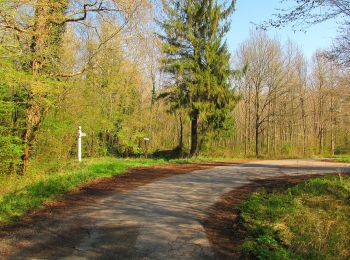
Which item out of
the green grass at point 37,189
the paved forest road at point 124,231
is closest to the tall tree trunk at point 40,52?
the green grass at point 37,189

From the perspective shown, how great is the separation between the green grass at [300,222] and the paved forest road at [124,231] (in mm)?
875

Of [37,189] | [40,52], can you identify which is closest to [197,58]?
[40,52]

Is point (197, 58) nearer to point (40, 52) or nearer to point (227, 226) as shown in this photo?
point (40, 52)

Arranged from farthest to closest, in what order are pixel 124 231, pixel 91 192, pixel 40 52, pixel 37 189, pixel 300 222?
pixel 40 52 < pixel 91 192 < pixel 37 189 < pixel 300 222 < pixel 124 231

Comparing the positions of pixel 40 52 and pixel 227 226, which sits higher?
pixel 40 52

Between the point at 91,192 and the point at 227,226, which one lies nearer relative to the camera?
the point at 227,226

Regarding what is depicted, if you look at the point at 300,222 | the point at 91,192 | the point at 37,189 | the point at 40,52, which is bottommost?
the point at 300,222

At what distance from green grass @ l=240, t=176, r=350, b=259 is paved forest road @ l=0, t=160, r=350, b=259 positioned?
0.88 meters

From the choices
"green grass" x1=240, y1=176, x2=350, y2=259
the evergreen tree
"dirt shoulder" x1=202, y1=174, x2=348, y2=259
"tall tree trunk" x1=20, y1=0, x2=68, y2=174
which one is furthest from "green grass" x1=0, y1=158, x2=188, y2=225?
the evergreen tree

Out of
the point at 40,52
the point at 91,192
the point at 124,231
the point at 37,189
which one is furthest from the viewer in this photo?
the point at 40,52

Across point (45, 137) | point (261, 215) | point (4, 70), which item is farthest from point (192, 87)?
point (261, 215)

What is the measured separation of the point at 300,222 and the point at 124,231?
356 centimetres

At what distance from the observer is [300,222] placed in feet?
23.0

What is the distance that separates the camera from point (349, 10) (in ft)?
28.9
